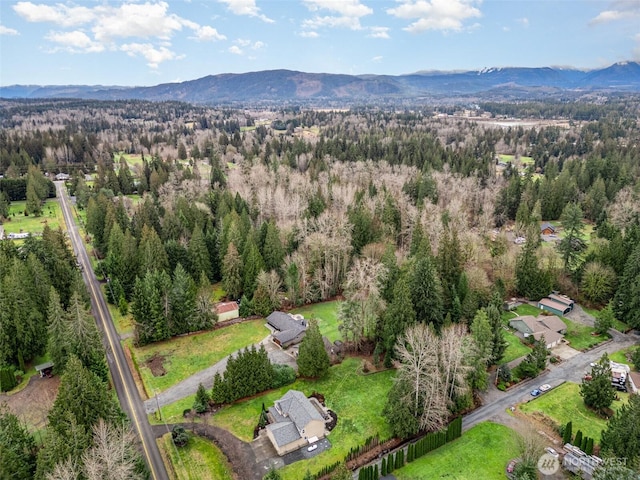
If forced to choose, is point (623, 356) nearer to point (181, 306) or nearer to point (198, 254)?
point (181, 306)

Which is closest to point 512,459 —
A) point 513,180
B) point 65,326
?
point 65,326

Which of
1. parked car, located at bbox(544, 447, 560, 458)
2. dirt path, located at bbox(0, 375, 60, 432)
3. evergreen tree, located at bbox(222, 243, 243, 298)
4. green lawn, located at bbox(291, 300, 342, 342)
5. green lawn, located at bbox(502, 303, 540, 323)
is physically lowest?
green lawn, located at bbox(502, 303, 540, 323)

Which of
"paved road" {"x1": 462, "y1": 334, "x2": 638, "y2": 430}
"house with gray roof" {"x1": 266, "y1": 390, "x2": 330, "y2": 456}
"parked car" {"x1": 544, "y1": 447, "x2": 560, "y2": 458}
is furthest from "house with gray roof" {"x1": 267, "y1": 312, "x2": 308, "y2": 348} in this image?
"parked car" {"x1": 544, "y1": 447, "x2": 560, "y2": 458}

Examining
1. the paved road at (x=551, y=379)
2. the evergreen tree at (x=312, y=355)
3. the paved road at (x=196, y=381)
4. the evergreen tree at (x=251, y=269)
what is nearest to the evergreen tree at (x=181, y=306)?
the paved road at (x=196, y=381)

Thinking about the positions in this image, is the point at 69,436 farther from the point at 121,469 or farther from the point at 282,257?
the point at 282,257

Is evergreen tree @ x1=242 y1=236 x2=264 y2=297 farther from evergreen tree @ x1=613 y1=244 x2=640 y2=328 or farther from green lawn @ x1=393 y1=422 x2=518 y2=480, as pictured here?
evergreen tree @ x1=613 y1=244 x2=640 y2=328
